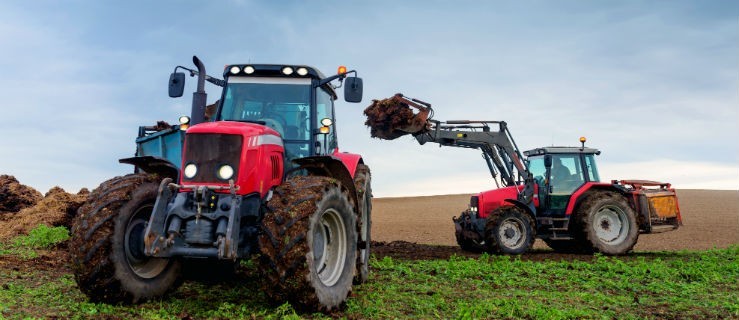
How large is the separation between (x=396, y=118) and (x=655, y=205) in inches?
278

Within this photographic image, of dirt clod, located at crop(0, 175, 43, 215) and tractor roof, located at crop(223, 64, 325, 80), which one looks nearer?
tractor roof, located at crop(223, 64, 325, 80)

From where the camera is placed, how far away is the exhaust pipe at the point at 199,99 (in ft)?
25.3

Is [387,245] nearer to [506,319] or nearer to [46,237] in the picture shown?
[46,237]

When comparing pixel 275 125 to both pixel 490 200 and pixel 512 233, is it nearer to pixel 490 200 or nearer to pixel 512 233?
pixel 512 233

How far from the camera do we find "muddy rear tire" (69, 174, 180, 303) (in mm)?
5926

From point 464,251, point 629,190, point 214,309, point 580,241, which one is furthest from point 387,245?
point 214,309

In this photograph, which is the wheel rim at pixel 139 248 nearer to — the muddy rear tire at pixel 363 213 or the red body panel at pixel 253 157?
the red body panel at pixel 253 157

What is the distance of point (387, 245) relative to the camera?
16.7 metres

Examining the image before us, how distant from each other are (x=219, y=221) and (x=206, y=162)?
2.65ft

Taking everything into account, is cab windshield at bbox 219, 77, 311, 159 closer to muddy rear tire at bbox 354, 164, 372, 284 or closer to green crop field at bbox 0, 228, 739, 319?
muddy rear tire at bbox 354, 164, 372, 284

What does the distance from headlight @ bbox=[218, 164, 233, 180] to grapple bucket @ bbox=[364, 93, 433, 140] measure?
9907 mm

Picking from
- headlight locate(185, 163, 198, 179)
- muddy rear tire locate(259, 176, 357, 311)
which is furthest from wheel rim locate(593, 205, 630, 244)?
headlight locate(185, 163, 198, 179)

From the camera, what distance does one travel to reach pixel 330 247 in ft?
22.0

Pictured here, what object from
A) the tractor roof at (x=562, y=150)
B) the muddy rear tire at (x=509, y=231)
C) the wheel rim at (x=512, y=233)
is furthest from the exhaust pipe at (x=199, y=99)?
the tractor roof at (x=562, y=150)
